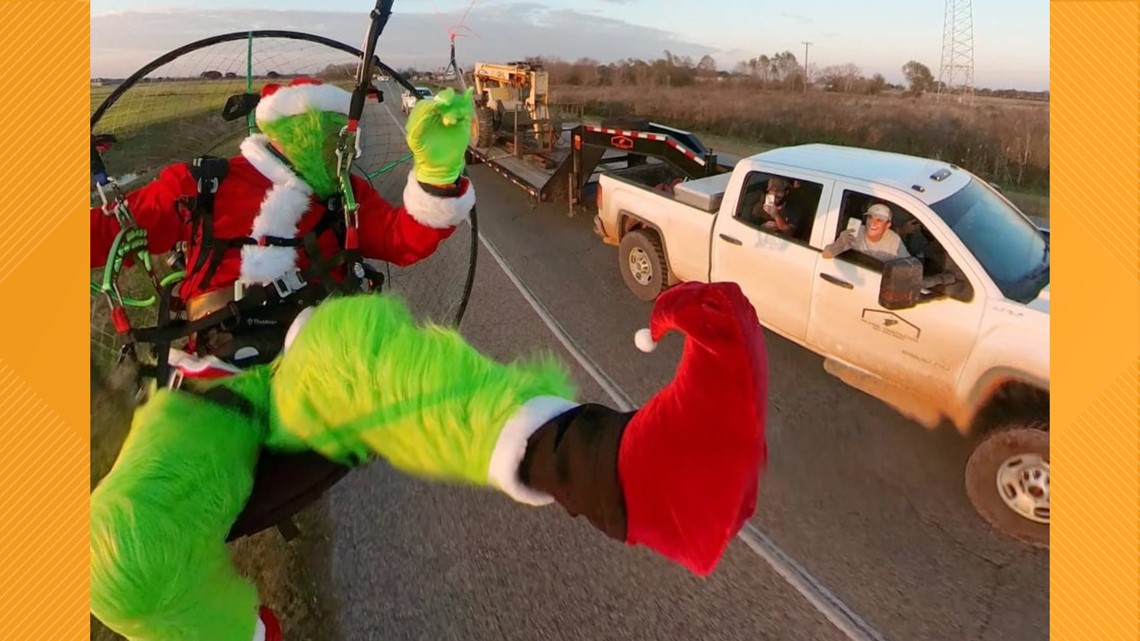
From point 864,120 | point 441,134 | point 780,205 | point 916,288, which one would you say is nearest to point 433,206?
point 441,134

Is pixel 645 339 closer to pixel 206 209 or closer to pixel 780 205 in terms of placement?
pixel 206 209

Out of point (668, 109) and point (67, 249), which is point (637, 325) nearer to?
point (67, 249)

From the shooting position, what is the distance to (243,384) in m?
1.91

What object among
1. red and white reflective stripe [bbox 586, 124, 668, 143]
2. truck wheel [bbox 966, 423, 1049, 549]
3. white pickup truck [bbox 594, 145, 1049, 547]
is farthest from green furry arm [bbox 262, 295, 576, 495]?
red and white reflective stripe [bbox 586, 124, 668, 143]

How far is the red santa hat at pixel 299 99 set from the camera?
7.66 ft

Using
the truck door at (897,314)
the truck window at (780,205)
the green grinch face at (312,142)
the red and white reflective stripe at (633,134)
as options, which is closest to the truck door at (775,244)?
the truck window at (780,205)

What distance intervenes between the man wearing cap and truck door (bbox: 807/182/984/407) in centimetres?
5

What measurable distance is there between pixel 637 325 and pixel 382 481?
306cm

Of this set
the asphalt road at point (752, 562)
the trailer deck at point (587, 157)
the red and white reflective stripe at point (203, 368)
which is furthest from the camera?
the trailer deck at point (587, 157)

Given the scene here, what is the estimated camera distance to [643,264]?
6828 mm

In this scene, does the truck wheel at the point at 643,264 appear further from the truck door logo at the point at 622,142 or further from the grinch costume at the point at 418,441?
the grinch costume at the point at 418,441

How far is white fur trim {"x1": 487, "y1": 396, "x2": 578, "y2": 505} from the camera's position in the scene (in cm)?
132

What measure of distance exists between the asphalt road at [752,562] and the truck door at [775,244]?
0.86 meters

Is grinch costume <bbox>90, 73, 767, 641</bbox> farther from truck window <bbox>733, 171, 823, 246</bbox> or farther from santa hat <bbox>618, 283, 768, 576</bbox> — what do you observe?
truck window <bbox>733, 171, 823, 246</bbox>
